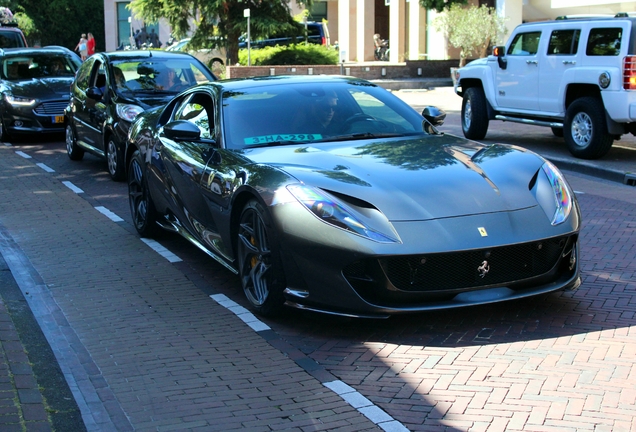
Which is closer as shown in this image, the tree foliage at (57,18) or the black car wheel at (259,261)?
the black car wheel at (259,261)

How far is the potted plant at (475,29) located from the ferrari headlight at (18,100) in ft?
50.7

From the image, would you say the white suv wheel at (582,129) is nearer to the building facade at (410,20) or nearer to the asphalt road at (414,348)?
the asphalt road at (414,348)

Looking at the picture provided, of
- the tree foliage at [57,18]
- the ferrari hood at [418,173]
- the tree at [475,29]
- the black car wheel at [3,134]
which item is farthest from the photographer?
the tree foliage at [57,18]

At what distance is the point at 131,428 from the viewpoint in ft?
13.8

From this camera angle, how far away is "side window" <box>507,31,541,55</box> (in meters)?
14.3

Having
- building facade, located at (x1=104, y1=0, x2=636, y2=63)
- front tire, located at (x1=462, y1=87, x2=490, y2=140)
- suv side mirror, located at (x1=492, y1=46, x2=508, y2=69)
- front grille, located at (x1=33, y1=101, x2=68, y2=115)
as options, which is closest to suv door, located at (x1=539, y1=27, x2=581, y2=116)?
suv side mirror, located at (x1=492, y1=46, x2=508, y2=69)

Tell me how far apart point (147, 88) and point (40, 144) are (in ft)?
19.0

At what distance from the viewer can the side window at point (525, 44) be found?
46.9ft

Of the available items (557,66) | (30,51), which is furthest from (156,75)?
(30,51)

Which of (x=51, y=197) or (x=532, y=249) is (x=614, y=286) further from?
(x=51, y=197)

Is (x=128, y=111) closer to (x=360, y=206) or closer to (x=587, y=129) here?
(x=587, y=129)

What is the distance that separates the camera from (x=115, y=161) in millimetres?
12250

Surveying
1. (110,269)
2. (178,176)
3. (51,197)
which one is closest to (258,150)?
(178,176)

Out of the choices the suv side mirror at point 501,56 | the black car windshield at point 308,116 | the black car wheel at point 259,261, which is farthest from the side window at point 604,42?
the black car wheel at point 259,261
